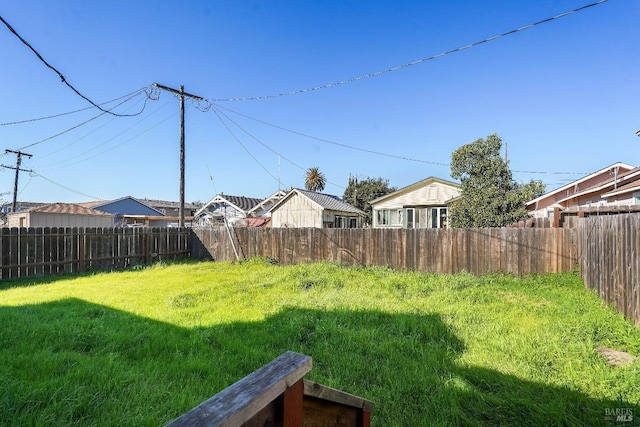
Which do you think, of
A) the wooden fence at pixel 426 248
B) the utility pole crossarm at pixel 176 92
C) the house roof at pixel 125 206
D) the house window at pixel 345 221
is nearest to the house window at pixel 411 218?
the house window at pixel 345 221

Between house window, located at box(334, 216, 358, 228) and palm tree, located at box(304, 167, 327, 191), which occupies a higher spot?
palm tree, located at box(304, 167, 327, 191)

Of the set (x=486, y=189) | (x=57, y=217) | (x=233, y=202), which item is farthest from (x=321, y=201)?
(x=57, y=217)

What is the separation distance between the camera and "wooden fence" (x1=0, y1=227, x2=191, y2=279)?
828cm

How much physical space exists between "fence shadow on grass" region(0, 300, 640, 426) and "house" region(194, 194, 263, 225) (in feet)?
91.1

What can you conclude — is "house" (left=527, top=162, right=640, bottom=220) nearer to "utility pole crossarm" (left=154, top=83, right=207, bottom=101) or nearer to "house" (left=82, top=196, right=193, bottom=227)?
"utility pole crossarm" (left=154, top=83, right=207, bottom=101)

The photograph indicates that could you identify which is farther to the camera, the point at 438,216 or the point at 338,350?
the point at 438,216

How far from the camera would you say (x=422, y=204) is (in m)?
19.2

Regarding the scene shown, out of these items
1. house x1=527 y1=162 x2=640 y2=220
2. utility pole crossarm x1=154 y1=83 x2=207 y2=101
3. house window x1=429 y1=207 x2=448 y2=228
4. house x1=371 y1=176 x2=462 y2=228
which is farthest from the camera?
house x1=371 y1=176 x2=462 y2=228

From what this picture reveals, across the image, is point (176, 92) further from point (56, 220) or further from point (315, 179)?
point (315, 179)

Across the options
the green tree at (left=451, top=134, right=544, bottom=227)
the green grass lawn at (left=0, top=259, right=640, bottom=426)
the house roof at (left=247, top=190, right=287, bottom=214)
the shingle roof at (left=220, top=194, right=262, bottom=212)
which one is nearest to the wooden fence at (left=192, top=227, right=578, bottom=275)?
the green grass lawn at (left=0, top=259, right=640, bottom=426)

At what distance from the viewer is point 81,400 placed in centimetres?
233

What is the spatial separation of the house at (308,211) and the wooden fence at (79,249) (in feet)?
36.3

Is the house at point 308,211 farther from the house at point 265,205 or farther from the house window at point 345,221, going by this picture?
the house at point 265,205

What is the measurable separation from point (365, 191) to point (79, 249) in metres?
34.4
